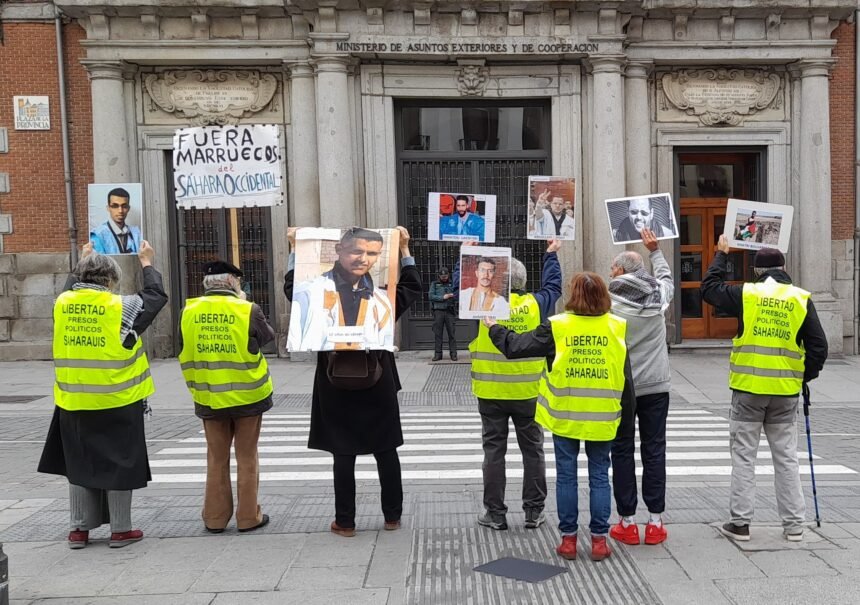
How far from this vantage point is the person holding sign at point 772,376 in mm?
5336

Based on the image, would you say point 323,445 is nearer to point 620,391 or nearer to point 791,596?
point 620,391

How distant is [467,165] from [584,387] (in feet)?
40.0

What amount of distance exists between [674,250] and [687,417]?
7.14m

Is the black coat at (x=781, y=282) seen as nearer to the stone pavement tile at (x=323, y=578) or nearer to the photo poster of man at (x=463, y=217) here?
the photo poster of man at (x=463, y=217)

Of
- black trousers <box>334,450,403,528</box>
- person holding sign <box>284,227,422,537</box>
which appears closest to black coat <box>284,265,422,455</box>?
person holding sign <box>284,227,422,537</box>

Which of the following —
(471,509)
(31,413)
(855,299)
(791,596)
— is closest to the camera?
(791,596)

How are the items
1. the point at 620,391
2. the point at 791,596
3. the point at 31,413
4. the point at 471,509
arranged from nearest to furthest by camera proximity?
the point at 791,596 → the point at 620,391 → the point at 471,509 → the point at 31,413

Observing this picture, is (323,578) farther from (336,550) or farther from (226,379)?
(226,379)

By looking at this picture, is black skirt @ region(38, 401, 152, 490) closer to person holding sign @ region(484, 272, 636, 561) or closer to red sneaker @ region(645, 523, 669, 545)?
person holding sign @ region(484, 272, 636, 561)

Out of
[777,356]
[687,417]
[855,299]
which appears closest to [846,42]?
[855,299]

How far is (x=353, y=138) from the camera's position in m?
15.8

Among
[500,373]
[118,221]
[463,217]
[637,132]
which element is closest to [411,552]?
[500,373]

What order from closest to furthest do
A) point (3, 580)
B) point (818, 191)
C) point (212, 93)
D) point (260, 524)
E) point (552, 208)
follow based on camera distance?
point (3, 580) < point (260, 524) < point (552, 208) < point (212, 93) < point (818, 191)

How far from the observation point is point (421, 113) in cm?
1667
